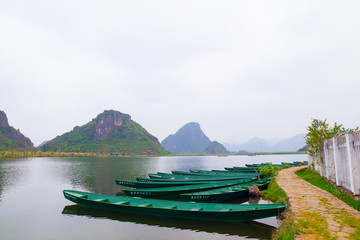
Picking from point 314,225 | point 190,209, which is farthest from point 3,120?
point 314,225

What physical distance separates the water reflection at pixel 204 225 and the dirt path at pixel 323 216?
185 centimetres

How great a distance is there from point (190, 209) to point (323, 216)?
540 centimetres

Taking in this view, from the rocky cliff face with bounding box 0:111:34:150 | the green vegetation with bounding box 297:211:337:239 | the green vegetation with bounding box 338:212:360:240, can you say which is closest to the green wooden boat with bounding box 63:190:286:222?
the green vegetation with bounding box 297:211:337:239

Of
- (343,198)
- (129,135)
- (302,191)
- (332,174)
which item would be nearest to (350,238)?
(343,198)

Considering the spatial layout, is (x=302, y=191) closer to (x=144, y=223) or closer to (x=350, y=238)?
(x=350, y=238)

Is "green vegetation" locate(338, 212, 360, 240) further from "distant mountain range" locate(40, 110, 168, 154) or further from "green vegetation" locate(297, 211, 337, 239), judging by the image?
"distant mountain range" locate(40, 110, 168, 154)

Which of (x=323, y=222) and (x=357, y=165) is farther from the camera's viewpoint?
(x=357, y=165)

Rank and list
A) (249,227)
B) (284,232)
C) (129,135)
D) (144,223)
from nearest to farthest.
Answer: (284,232), (249,227), (144,223), (129,135)

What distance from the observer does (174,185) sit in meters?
17.7

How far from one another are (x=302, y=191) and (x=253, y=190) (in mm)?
3135

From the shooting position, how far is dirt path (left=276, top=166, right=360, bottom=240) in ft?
20.2

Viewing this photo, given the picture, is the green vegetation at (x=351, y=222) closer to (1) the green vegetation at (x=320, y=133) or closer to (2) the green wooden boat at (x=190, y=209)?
(2) the green wooden boat at (x=190, y=209)

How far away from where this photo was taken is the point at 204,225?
1021 cm

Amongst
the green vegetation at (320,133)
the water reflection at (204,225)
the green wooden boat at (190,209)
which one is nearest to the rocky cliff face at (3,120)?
the green wooden boat at (190,209)
